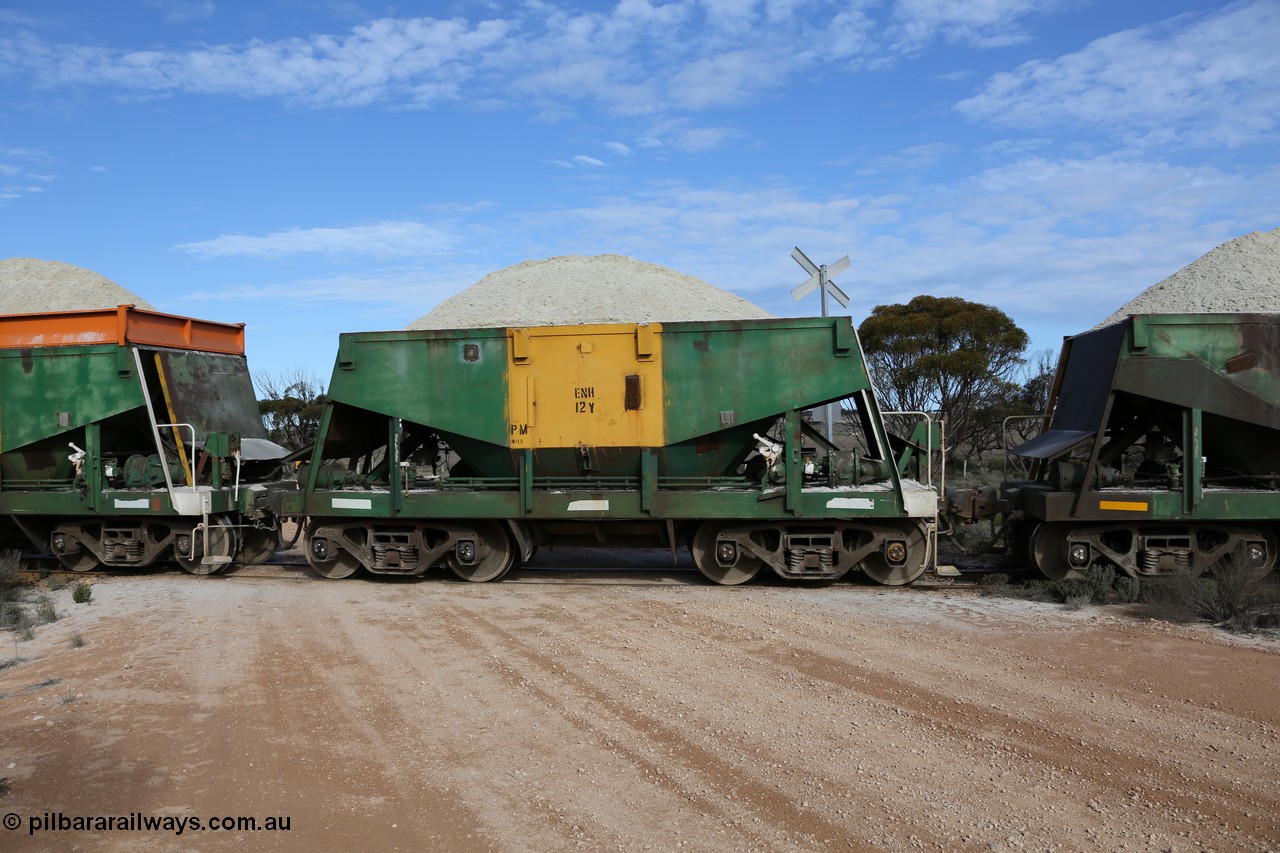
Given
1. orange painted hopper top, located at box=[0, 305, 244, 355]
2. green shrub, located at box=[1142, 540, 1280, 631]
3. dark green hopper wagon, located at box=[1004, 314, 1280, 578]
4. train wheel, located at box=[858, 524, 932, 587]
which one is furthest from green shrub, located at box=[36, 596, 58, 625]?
green shrub, located at box=[1142, 540, 1280, 631]

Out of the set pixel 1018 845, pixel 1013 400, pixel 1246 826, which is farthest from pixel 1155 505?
pixel 1013 400

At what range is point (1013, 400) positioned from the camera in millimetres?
25125

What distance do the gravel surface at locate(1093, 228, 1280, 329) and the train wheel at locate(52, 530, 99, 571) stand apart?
3339 centimetres

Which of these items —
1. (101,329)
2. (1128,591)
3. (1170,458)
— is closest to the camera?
(1128,591)

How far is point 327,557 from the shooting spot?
36.2ft

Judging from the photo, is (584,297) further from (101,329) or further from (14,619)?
(14,619)

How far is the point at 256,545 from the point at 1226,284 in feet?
120

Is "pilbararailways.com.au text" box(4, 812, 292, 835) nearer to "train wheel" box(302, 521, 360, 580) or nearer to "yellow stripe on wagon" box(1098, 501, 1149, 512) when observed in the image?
"train wheel" box(302, 521, 360, 580)

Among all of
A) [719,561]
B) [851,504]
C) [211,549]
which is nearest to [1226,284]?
[851,504]

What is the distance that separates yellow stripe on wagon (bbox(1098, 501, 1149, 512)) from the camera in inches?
361

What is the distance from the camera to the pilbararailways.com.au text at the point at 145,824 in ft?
14.0

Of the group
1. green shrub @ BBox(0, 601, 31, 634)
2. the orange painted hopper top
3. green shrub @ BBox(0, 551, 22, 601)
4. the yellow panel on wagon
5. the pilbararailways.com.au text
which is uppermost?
the orange painted hopper top


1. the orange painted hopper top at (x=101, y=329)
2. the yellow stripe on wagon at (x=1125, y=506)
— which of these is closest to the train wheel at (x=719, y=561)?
the yellow stripe on wagon at (x=1125, y=506)

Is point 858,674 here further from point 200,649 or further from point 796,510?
point 200,649
